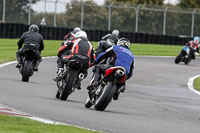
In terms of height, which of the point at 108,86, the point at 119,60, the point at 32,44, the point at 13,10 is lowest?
→ the point at 108,86

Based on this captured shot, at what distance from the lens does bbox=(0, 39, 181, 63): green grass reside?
26.9 m

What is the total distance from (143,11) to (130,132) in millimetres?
36998

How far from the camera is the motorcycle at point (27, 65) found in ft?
51.8

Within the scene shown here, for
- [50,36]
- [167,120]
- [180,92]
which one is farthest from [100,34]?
[167,120]

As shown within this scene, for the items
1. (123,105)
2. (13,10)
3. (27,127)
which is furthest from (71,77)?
(13,10)

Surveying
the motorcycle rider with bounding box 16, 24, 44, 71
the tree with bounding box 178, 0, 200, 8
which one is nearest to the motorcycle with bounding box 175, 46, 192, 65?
the motorcycle rider with bounding box 16, 24, 44, 71

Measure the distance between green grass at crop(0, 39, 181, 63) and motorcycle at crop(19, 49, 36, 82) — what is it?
24.2 feet

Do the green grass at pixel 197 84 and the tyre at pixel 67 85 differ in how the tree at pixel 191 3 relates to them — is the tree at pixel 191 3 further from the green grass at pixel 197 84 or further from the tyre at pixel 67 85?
the tyre at pixel 67 85

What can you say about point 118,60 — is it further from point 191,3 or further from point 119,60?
point 191,3

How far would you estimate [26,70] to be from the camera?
623 inches

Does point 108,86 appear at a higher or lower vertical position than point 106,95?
higher

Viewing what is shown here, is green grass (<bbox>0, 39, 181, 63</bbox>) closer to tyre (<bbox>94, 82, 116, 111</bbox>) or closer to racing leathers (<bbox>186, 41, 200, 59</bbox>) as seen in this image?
racing leathers (<bbox>186, 41, 200, 59</bbox>)

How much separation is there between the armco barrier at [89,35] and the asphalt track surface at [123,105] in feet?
48.0

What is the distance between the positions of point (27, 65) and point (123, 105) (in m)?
4.39
